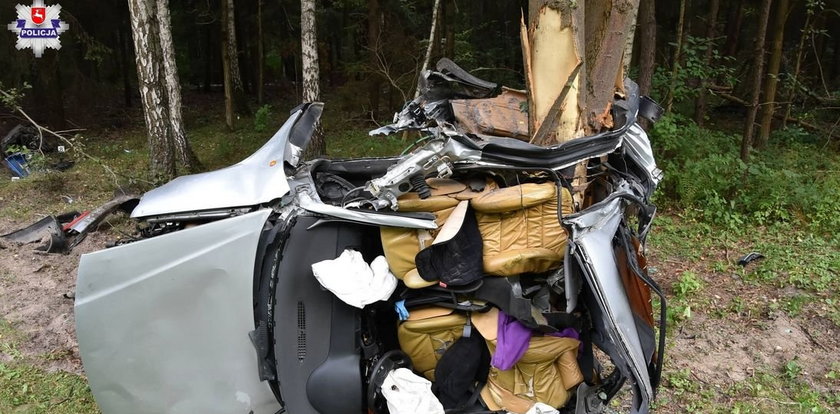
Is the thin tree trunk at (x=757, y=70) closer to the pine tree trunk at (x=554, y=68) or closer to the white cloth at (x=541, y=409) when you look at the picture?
the pine tree trunk at (x=554, y=68)

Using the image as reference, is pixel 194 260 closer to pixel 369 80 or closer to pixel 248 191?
pixel 248 191

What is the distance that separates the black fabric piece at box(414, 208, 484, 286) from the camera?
274 centimetres

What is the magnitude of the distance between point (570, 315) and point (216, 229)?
72.1 inches

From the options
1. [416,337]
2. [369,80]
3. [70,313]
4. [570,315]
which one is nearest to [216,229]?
[416,337]

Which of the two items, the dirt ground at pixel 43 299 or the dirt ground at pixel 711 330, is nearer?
the dirt ground at pixel 711 330

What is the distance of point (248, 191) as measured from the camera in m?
2.83

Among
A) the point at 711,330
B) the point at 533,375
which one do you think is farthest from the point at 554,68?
the point at 711,330

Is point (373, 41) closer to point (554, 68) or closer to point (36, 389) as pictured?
point (554, 68)

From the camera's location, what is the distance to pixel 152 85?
24.9ft

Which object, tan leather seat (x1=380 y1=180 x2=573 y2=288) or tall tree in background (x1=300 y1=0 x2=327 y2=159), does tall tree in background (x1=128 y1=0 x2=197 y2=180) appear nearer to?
tall tree in background (x1=300 y1=0 x2=327 y2=159)

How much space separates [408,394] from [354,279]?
67 cm

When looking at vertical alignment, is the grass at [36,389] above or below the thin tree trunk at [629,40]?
below

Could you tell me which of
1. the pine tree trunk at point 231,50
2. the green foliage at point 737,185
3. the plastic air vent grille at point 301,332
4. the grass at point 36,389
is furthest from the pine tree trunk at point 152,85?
the green foliage at point 737,185

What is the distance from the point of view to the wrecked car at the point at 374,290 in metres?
2.66
